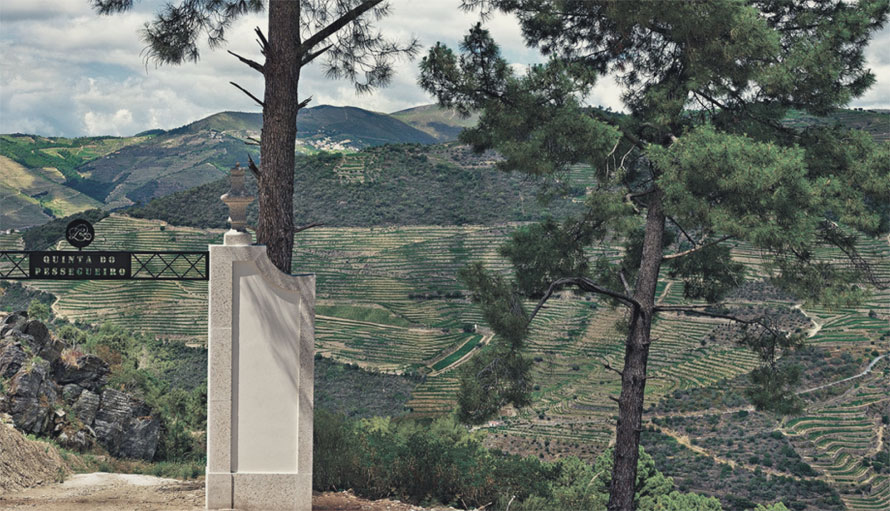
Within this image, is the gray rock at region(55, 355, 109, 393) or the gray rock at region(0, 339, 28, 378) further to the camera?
the gray rock at region(55, 355, 109, 393)

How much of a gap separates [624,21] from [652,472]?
729cm

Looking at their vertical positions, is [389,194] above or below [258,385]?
above

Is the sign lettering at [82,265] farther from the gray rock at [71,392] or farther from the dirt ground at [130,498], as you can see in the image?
the gray rock at [71,392]

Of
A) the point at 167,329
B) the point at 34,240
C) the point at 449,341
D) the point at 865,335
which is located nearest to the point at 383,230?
the point at 449,341

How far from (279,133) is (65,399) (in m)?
6.50

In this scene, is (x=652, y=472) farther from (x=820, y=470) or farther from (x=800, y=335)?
(x=820, y=470)

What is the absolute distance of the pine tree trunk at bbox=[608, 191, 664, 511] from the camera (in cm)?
841

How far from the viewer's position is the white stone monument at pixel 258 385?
6.50 metres

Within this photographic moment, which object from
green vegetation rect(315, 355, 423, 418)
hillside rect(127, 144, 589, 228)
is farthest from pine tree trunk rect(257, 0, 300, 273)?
hillside rect(127, 144, 589, 228)

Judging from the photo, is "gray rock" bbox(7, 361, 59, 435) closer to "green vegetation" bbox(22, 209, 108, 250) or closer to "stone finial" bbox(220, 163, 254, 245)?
"stone finial" bbox(220, 163, 254, 245)

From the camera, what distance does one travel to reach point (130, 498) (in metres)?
7.62

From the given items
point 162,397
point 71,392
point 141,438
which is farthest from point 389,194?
point 71,392

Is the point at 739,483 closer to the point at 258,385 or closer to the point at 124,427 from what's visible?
the point at 124,427

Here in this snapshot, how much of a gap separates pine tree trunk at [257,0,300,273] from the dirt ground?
89.5 inches
